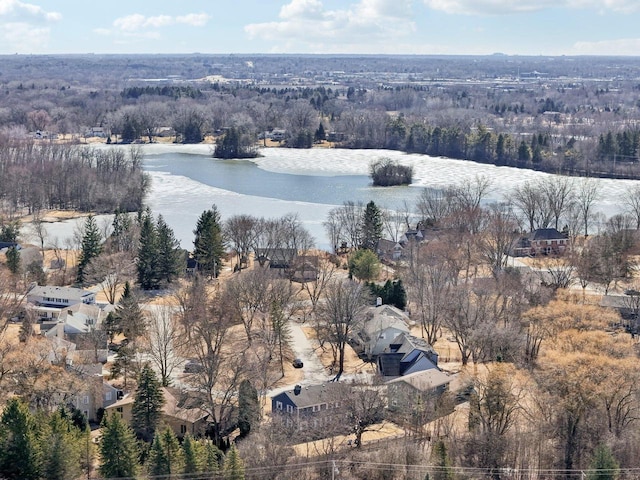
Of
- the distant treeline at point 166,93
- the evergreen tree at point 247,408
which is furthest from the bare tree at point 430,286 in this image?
the distant treeline at point 166,93

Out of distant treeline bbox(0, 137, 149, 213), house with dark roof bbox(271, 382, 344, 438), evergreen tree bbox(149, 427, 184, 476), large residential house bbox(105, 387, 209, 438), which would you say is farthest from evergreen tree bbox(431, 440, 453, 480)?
distant treeline bbox(0, 137, 149, 213)

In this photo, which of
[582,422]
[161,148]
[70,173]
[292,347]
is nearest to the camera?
[582,422]

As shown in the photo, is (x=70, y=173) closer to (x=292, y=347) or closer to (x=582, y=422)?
(x=292, y=347)

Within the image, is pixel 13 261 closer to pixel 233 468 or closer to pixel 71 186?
pixel 71 186

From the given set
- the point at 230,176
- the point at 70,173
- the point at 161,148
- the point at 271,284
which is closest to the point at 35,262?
the point at 271,284

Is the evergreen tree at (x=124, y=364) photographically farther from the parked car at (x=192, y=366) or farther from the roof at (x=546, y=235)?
the roof at (x=546, y=235)
